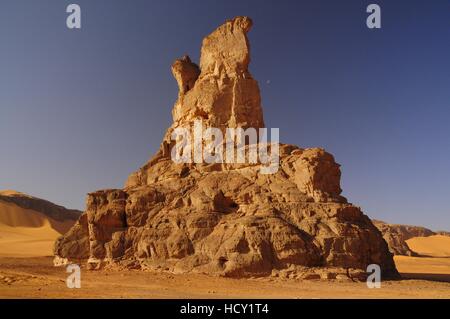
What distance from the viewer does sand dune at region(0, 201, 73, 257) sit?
5025cm

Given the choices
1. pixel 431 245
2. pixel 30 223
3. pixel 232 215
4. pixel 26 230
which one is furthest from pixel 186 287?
pixel 431 245

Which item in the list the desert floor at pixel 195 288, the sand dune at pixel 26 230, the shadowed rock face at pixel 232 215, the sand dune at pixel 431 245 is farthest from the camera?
the sand dune at pixel 431 245

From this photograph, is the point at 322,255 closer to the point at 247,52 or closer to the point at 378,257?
the point at 378,257

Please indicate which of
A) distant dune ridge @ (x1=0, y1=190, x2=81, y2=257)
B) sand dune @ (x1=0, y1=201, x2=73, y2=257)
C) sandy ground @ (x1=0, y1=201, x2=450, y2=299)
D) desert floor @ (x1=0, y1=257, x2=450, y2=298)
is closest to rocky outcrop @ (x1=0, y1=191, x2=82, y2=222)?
distant dune ridge @ (x1=0, y1=190, x2=81, y2=257)

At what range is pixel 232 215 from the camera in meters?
24.6

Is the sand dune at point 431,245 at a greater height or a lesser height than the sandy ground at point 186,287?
lesser

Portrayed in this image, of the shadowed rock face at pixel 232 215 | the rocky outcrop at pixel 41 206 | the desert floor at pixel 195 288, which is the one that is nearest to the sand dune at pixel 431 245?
the shadowed rock face at pixel 232 215

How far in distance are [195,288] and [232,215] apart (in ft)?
24.2

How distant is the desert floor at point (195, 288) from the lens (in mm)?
15308

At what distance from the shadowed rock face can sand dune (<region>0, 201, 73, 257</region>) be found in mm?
24215

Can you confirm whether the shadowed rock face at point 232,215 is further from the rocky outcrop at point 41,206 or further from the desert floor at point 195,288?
the rocky outcrop at point 41,206

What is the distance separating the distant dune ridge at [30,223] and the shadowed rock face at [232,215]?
79.4ft

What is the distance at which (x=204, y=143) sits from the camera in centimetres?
3000
